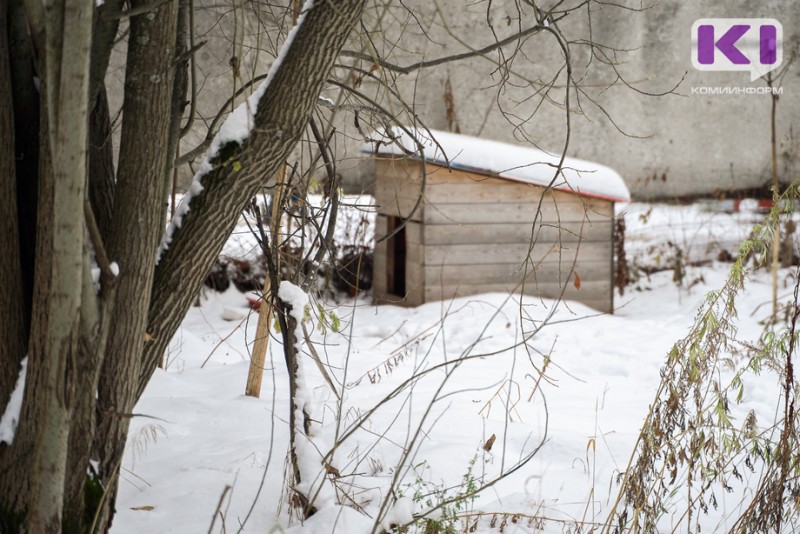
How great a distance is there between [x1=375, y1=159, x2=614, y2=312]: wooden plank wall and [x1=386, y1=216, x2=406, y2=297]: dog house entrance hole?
1.47 feet

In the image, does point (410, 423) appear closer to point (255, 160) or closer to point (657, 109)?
point (255, 160)

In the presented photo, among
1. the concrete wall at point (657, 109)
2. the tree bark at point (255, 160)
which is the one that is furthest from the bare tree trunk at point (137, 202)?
the concrete wall at point (657, 109)

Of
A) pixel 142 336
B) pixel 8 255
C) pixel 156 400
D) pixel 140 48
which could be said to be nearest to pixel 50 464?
pixel 142 336

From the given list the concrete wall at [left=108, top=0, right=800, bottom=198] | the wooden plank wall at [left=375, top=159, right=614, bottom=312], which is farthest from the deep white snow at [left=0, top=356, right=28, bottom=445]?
the concrete wall at [left=108, top=0, right=800, bottom=198]

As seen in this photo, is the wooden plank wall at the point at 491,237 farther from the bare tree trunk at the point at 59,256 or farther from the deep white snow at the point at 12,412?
the bare tree trunk at the point at 59,256

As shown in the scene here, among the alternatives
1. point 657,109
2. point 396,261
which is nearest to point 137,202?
point 396,261

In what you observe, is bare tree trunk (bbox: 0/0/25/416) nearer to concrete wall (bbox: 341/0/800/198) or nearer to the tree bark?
the tree bark

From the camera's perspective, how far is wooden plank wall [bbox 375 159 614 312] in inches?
253

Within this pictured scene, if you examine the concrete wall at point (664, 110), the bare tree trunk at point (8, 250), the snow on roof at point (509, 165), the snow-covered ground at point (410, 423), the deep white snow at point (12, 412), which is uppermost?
the concrete wall at point (664, 110)

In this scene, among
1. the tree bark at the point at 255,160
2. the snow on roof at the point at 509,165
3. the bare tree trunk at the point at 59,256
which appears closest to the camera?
the bare tree trunk at the point at 59,256

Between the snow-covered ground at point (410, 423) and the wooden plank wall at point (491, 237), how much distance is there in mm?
199

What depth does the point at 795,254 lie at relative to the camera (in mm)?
7746

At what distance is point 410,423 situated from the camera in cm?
347

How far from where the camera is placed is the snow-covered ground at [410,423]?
8.96 feet
